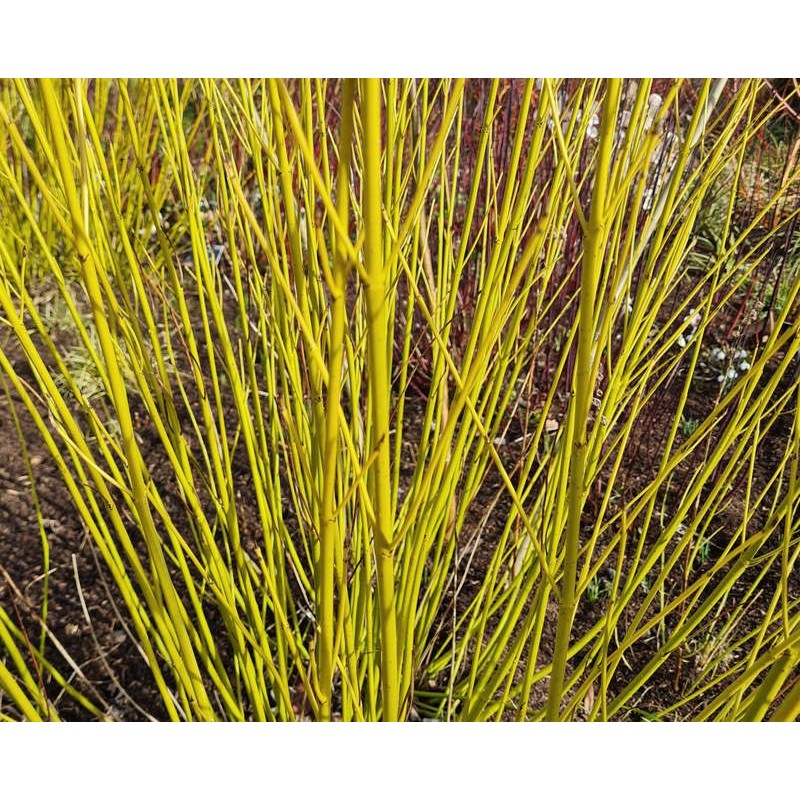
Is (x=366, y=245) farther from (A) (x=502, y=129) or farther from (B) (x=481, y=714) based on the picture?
(A) (x=502, y=129)

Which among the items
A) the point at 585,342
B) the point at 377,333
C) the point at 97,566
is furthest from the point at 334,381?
the point at 97,566

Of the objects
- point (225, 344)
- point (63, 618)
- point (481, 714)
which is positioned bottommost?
point (63, 618)

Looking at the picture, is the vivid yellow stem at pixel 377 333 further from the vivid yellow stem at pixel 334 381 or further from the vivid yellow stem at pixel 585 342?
the vivid yellow stem at pixel 585 342

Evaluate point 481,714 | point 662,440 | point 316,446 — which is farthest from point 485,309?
point 662,440

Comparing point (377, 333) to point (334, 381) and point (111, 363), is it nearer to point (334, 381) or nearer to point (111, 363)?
point (334, 381)

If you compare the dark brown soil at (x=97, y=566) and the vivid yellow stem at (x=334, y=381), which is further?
the dark brown soil at (x=97, y=566)

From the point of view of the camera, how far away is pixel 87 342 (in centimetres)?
98

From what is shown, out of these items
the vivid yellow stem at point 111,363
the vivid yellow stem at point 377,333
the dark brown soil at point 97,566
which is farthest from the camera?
the dark brown soil at point 97,566

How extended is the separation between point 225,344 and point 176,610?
354mm

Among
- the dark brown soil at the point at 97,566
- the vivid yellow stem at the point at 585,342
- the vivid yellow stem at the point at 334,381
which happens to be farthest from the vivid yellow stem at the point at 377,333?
the dark brown soil at the point at 97,566

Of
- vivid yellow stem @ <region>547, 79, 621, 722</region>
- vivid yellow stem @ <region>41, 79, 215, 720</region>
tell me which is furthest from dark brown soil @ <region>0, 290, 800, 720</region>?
vivid yellow stem @ <region>547, 79, 621, 722</region>

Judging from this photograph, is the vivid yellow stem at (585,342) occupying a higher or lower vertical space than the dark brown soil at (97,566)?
higher
